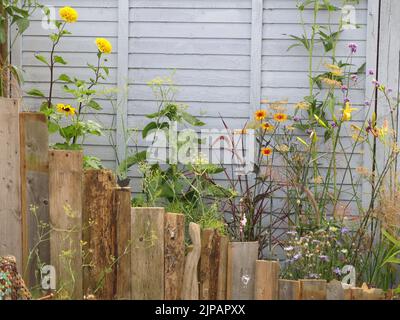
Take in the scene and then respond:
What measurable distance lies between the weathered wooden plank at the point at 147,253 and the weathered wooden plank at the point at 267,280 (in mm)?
490

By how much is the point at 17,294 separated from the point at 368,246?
2.35 metres

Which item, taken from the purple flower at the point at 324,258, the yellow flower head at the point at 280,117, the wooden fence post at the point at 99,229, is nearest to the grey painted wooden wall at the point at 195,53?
the yellow flower head at the point at 280,117

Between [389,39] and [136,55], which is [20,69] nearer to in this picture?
[136,55]

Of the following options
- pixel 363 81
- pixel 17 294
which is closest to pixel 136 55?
pixel 363 81

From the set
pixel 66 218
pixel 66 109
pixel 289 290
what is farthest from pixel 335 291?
pixel 66 109

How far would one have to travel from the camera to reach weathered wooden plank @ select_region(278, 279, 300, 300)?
4117 mm

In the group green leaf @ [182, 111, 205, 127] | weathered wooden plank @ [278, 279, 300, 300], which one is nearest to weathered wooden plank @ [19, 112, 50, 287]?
weathered wooden plank @ [278, 279, 300, 300]

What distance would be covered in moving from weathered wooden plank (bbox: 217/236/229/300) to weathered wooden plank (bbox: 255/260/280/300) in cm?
17

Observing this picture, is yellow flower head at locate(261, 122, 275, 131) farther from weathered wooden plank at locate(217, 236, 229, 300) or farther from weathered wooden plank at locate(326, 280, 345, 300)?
weathered wooden plank at locate(326, 280, 345, 300)

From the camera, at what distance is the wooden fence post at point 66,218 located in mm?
4090

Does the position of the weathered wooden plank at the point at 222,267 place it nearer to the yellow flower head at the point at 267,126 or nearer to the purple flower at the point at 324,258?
the purple flower at the point at 324,258

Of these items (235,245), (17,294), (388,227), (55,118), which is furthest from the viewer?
(55,118)

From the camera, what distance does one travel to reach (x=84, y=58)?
5758 mm

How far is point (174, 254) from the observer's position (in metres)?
4.15
